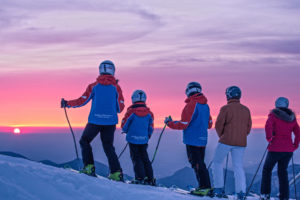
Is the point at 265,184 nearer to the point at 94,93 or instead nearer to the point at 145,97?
the point at 145,97

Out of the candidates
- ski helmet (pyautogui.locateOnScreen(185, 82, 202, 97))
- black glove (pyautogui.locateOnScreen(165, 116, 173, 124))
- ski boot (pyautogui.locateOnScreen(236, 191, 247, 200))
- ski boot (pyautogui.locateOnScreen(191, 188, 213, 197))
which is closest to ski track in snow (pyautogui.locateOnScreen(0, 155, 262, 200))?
ski boot (pyautogui.locateOnScreen(191, 188, 213, 197))

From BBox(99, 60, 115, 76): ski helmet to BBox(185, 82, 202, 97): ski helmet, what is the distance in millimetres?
1780

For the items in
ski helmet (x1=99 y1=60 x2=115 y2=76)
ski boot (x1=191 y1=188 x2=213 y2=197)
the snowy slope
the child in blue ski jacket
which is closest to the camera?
the snowy slope

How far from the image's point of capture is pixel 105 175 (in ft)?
30.8

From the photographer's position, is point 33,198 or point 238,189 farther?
point 238,189

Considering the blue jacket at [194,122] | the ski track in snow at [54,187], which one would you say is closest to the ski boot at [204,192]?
the blue jacket at [194,122]

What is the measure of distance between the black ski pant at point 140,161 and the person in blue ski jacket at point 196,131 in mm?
1069

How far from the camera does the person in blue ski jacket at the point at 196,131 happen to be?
8477 mm

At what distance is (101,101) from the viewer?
855 cm

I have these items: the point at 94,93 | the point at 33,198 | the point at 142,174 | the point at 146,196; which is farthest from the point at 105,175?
the point at 33,198

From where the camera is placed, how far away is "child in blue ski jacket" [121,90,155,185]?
29.8ft

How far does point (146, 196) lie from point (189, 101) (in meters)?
2.65

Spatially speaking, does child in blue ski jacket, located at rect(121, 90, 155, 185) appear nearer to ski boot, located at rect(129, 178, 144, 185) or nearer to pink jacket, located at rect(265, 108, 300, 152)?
ski boot, located at rect(129, 178, 144, 185)

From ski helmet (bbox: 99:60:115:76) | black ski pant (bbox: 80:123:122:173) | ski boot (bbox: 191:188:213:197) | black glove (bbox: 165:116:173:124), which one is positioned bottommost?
ski boot (bbox: 191:188:213:197)
